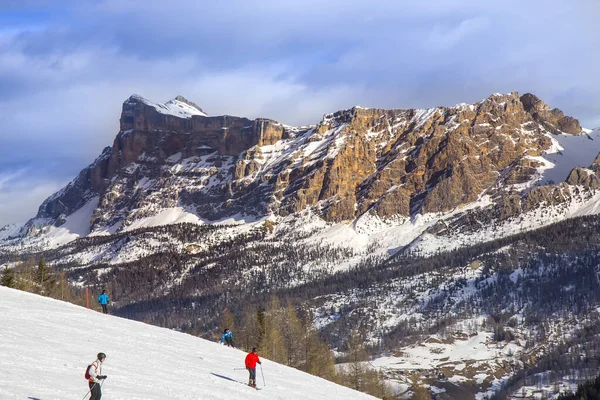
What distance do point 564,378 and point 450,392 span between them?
27.1 meters

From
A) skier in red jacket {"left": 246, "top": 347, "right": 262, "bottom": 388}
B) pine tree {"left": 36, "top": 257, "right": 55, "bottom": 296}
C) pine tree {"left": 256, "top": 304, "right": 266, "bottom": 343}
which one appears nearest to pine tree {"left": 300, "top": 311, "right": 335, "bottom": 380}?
pine tree {"left": 256, "top": 304, "right": 266, "bottom": 343}

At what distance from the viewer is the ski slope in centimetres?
3069

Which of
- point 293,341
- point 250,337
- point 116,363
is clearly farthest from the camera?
point 250,337

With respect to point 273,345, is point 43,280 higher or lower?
higher

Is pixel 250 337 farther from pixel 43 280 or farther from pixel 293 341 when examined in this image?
pixel 43 280

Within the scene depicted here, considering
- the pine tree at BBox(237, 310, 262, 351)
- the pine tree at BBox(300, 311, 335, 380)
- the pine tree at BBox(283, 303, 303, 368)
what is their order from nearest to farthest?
the pine tree at BBox(300, 311, 335, 380) < the pine tree at BBox(237, 310, 262, 351) < the pine tree at BBox(283, 303, 303, 368)

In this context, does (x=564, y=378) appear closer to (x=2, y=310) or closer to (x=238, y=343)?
(x=238, y=343)

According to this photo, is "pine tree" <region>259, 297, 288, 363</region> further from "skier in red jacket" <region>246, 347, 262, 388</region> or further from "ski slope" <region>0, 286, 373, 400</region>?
"skier in red jacket" <region>246, 347, 262, 388</region>

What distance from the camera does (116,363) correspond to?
37594mm

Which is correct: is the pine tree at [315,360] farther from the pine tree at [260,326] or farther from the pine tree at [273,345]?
the pine tree at [260,326]

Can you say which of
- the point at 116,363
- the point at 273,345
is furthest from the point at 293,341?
the point at 116,363

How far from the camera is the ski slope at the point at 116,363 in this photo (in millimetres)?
30688

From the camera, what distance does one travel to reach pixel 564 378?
17900 cm

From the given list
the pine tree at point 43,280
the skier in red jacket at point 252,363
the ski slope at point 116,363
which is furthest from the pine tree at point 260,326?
the skier in red jacket at point 252,363
